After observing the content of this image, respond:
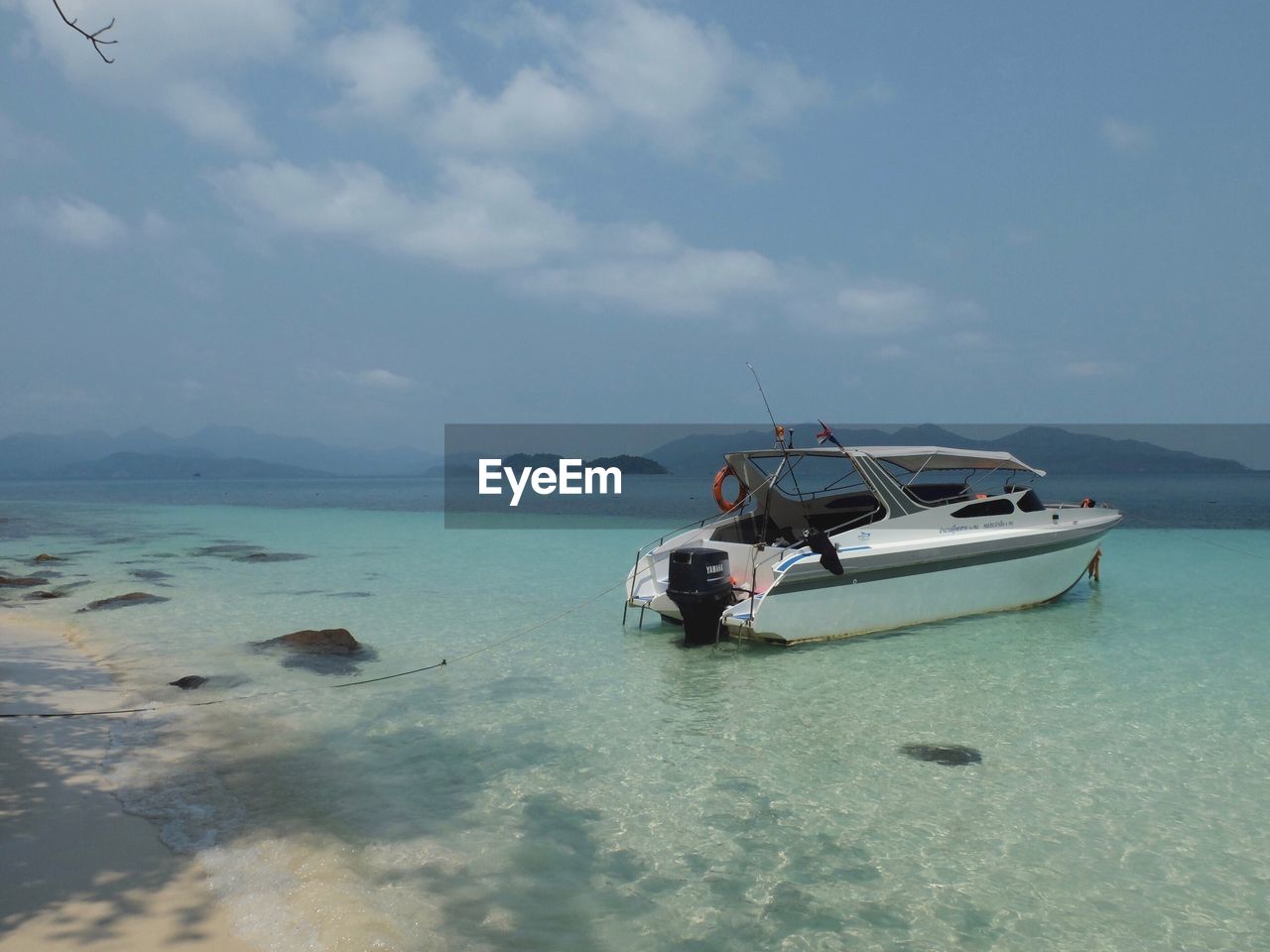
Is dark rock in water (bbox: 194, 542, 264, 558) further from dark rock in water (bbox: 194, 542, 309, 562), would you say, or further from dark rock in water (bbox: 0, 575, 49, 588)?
dark rock in water (bbox: 0, 575, 49, 588)

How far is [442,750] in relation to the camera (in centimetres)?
749

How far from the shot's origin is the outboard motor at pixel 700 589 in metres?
10.8

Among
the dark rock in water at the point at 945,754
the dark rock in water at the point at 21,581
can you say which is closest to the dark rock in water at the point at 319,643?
the dark rock in water at the point at 945,754

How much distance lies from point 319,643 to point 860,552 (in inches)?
315

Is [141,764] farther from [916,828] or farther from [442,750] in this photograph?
[916,828]

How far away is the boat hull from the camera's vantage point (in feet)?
35.2

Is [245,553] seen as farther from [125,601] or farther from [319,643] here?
[319,643]

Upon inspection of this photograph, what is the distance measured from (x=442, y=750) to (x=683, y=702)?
286cm

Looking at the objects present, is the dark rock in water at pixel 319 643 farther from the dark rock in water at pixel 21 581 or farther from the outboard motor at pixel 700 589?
the dark rock in water at pixel 21 581

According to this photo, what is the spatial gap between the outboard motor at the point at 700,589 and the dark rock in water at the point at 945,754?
146 inches

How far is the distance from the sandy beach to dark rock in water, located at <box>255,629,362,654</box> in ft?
12.1

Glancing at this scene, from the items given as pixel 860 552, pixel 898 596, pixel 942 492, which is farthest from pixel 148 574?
pixel 942 492

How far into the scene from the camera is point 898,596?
1180cm

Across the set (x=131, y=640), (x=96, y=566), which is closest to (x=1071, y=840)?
(x=131, y=640)
